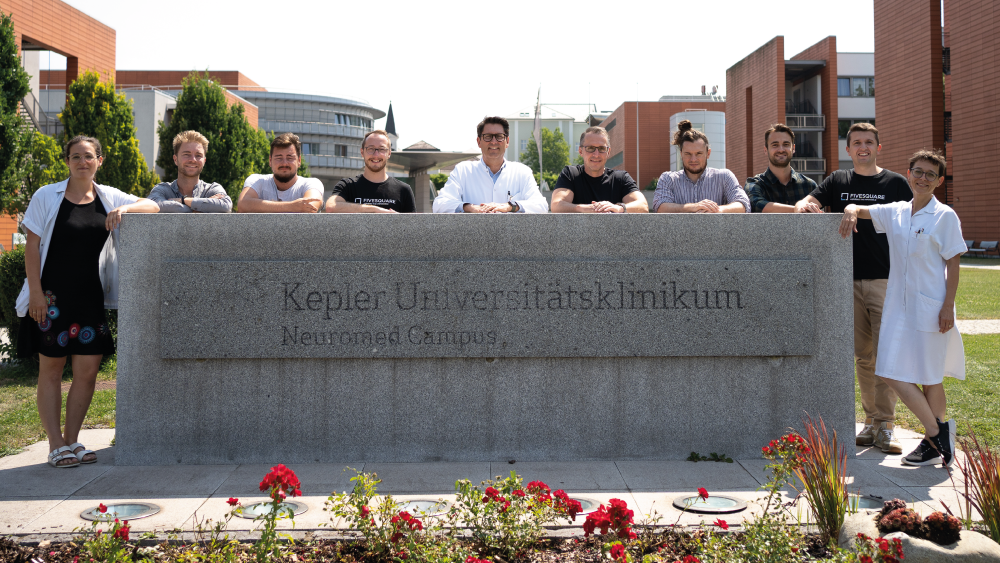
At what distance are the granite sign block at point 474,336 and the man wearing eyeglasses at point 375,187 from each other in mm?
696

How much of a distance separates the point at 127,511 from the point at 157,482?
0.61 meters

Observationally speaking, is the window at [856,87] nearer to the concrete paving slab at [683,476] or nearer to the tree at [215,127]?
the tree at [215,127]

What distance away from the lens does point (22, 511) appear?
3895mm

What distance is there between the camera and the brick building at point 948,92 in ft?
93.6

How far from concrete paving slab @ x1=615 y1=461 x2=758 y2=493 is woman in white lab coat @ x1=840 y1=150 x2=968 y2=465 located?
124 centimetres

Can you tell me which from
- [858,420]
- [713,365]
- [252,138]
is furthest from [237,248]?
[252,138]

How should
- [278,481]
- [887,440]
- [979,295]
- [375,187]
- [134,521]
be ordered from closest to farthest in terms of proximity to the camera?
[278,481] → [134,521] → [887,440] → [375,187] → [979,295]

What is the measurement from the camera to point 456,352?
4.91 meters

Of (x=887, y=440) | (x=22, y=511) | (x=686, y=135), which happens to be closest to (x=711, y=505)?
(x=887, y=440)

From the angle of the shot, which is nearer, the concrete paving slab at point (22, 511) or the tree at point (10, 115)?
the concrete paving slab at point (22, 511)

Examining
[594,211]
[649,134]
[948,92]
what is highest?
[649,134]

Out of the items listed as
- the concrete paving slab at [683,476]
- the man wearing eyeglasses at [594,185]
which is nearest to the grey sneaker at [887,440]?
the concrete paving slab at [683,476]

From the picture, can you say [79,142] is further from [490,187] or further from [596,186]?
[596,186]

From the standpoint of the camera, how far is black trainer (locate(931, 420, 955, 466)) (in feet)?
15.5
